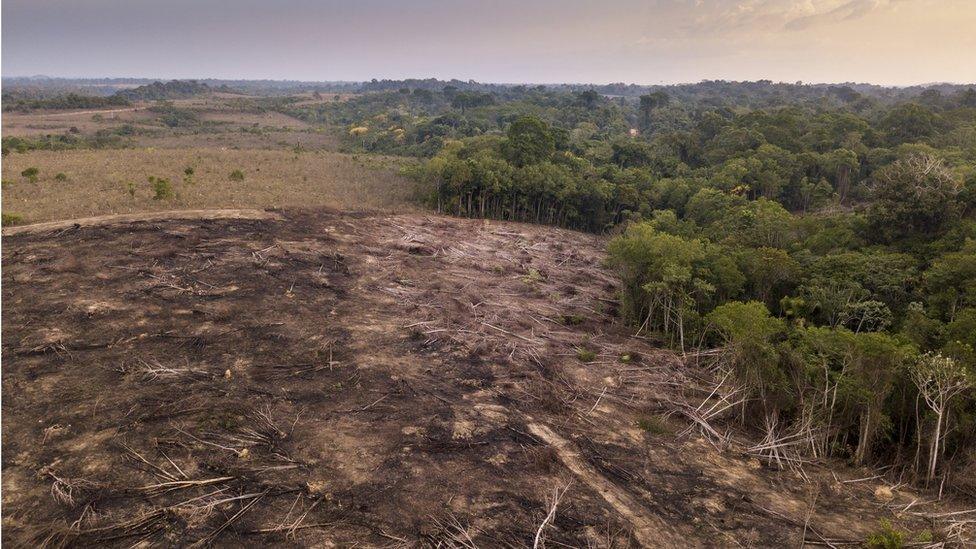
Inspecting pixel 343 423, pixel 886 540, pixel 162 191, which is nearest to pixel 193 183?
pixel 162 191

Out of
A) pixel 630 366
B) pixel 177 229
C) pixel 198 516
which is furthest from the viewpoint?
pixel 177 229

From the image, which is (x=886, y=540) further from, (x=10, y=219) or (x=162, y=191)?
(x=162, y=191)

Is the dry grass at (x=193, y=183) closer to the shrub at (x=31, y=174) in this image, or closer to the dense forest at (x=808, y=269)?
the shrub at (x=31, y=174)

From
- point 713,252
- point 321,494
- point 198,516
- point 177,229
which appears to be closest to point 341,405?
point 321,494

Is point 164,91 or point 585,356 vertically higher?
point 164,91

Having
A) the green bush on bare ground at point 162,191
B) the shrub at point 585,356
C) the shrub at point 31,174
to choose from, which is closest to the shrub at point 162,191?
the green bush on bare ground at point 162,191

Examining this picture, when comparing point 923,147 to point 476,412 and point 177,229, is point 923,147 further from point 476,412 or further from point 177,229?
point 177,229
